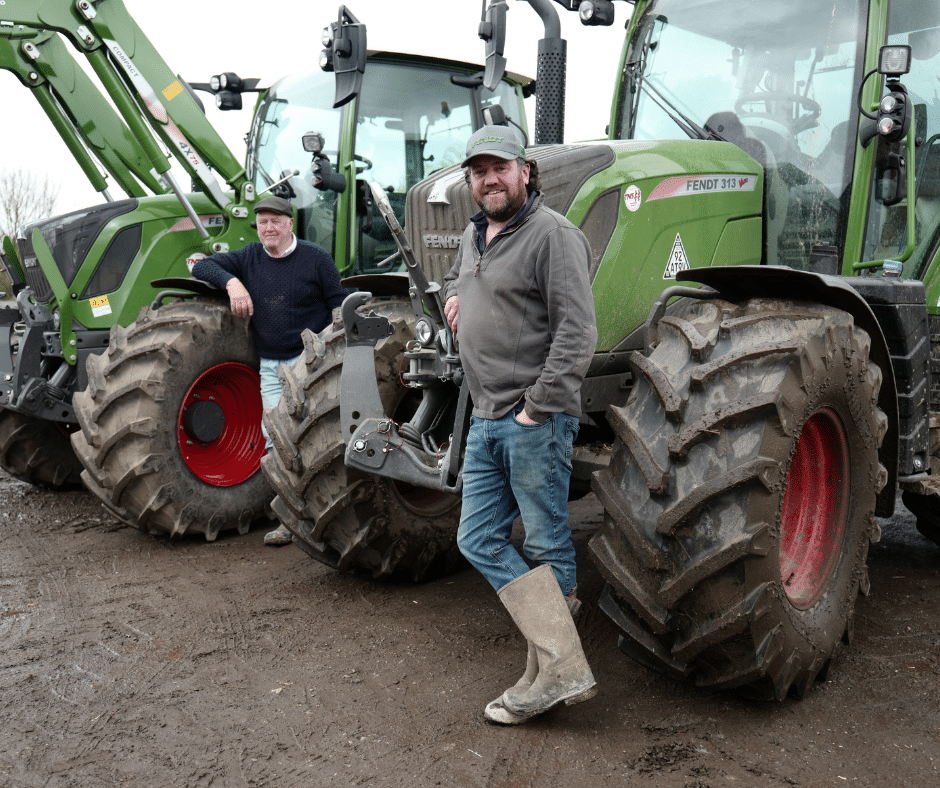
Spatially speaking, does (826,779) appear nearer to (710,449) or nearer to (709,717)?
(709,717)

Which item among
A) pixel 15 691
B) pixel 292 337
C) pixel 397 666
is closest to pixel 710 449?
pixel 397 666

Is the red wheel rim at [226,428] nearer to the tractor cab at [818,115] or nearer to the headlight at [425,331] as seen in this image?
the headlight at [425,331]

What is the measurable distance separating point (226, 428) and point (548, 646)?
10.8ft

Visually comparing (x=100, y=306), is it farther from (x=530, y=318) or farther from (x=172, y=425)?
(x=530, y=318)

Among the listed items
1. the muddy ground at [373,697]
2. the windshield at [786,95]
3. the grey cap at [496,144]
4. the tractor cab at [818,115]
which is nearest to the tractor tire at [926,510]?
the muddy ground at [373,697]

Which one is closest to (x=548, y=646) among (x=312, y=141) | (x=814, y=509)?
(x=814, y=509)

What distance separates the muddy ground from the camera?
2.81 meters

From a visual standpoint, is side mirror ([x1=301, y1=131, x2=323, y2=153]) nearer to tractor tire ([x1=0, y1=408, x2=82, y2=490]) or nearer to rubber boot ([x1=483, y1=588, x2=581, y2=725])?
tractor tire ([x1=0, y1=408, x2=82, y2=490])

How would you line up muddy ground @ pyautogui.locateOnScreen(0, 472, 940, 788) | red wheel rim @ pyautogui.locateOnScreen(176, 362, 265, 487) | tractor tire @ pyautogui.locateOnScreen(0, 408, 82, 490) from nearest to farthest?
muddy ground @ pyautogui.locateOnScreen(0, 472, 940, 788), red wheel rim @ pyautogui.locateOnScreen(176, 362, 265, 487), tractor tire @ pyautogui.locateOnScreen(0, 408, 82, 490)

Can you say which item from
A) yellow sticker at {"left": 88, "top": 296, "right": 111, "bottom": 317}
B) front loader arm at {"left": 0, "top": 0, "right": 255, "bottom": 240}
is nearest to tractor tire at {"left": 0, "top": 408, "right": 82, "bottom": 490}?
yellow sticker at {"left": 88, "top": 296, "right": 111, "bottom": 317}

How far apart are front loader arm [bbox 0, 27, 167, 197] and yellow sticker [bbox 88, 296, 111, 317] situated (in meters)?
0.92

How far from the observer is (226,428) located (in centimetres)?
572

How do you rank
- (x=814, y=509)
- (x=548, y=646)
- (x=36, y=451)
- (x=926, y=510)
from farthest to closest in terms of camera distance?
1. (x=36, y=451)
2. (x=926, y=510)
3. (x=814, y=509)
4. (x=548, y=646)

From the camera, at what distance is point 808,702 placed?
321cm
